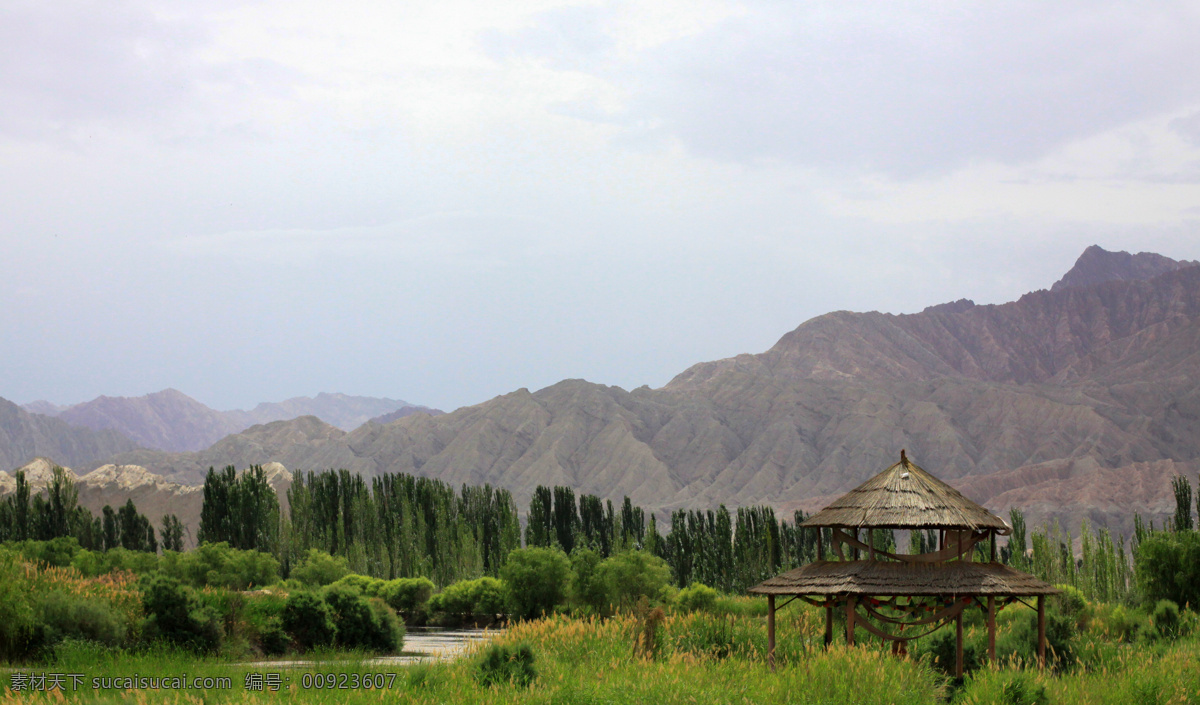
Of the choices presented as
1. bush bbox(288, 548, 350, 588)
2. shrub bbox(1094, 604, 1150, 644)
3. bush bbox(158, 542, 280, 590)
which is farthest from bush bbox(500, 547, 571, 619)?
shrub bbox(1094, 604, 1150, 644)

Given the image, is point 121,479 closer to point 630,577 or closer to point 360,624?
point 630,577

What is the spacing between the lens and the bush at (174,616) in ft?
53.3

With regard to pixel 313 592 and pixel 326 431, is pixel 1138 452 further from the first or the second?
pixel 313 592

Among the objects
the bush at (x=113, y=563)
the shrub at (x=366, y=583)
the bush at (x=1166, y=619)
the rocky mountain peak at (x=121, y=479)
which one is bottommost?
the shrub at (x=366, y=583)

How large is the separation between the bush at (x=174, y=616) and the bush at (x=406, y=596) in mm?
20460

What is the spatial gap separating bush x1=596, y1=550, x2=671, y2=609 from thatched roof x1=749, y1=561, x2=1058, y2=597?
1506cm

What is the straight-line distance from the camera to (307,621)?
1972 cm

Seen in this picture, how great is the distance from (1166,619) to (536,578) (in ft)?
55.6

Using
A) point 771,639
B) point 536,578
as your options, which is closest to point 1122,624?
point 771,639

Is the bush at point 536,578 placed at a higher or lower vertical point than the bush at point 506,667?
lower

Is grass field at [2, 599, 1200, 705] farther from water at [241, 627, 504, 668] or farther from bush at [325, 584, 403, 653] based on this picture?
bush at [325, 584, 403, 653]

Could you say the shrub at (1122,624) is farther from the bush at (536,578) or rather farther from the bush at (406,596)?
the bush at (406,596)

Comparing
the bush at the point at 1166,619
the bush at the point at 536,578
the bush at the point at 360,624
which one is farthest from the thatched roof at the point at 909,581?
the bush at the point at 536,578

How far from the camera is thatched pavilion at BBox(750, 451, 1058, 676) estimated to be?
15008 millimetres
